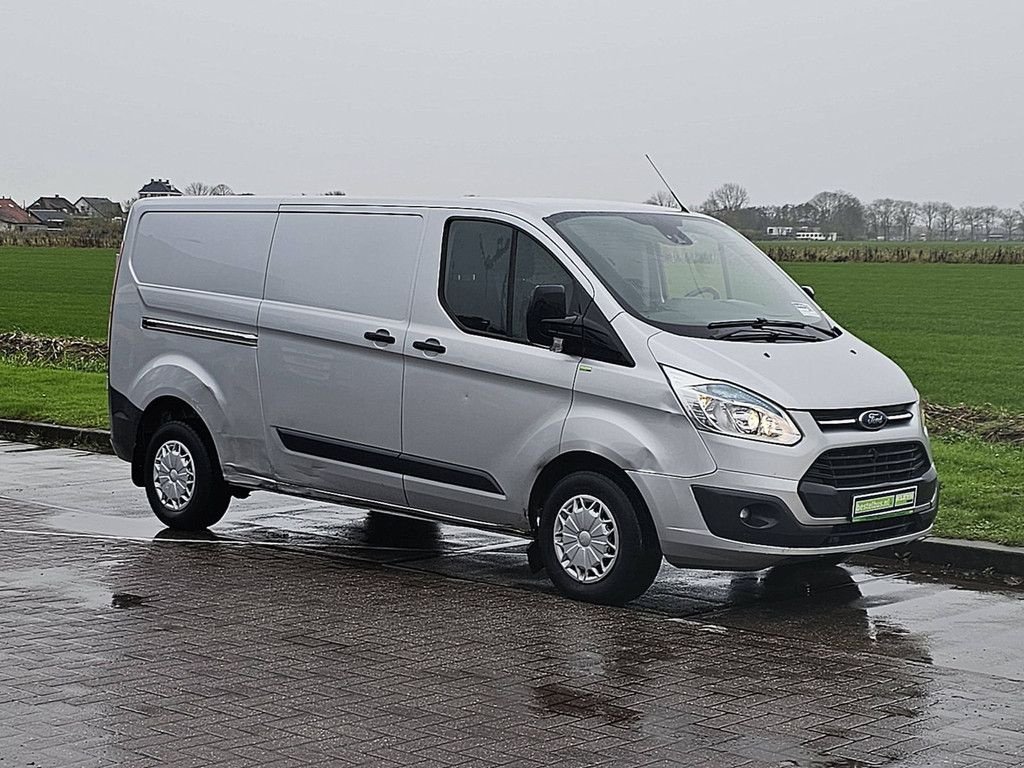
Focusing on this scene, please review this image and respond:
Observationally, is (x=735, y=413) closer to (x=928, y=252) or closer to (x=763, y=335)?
(x=763, y=335)

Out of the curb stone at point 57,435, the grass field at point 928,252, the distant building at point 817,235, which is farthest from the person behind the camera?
the grass field at point 928,252

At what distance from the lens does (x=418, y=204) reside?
30.2 ft

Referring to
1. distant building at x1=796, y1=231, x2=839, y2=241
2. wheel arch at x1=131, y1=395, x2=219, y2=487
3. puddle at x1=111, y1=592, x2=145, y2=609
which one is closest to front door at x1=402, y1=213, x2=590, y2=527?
puddle at x1=111, y1=592, x2=145, y2=609

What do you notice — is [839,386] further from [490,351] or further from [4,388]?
[4,388]

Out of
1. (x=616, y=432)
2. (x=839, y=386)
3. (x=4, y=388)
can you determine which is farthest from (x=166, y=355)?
(x=4, y=388)

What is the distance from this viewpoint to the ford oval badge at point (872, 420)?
8.11 meters

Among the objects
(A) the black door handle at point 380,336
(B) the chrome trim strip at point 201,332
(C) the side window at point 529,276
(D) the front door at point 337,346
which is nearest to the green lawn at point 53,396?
(B) the chrome trim strip at point 201,332

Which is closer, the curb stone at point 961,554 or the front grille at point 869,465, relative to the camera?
the front grille at point 869,465

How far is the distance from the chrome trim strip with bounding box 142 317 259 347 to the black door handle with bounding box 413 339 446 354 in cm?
130

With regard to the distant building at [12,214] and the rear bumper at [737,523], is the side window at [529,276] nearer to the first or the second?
the rear bumper at [737,523]

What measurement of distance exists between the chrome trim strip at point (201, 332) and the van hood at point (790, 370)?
284 centimetres

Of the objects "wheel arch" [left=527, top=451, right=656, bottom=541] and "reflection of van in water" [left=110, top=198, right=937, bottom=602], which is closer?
"reflection of van in water" [left=110, top=198, right=937, bottom=602]

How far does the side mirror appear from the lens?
8258mm

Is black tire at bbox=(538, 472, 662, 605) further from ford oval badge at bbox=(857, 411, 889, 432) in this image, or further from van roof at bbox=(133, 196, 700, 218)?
van roof at bbox=(133, 196, 700, 218)
